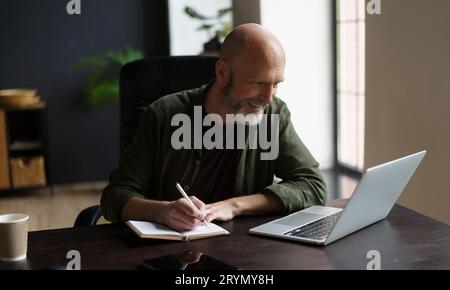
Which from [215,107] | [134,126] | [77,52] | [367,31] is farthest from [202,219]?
[77,52]

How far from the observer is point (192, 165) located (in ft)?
5.92

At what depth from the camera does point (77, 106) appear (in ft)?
16.1

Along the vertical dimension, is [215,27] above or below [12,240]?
above

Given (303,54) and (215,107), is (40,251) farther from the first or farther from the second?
(303,54)

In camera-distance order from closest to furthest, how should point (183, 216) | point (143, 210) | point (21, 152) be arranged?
point (183, 216) < point (143, 210) < point (21, 152)

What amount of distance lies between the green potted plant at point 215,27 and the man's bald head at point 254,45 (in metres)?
2.06

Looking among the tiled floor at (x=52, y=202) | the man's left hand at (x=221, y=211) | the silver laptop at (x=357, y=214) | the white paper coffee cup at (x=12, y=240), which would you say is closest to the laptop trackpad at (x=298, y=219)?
the silver laptop at (x=357, y=214)

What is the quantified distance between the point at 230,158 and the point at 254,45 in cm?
36

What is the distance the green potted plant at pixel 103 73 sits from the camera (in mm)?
4727

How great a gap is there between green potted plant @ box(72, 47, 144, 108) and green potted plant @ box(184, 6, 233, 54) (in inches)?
27.9

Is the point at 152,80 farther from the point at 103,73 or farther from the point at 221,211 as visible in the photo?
the point at 103,73

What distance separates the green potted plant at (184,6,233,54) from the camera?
391 cm

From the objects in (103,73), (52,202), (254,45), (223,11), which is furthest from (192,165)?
(103,73)

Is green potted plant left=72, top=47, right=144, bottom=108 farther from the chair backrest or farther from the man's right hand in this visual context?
the man's right hand
